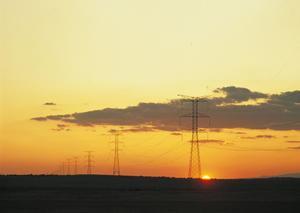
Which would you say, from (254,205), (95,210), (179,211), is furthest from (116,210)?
(254,205)

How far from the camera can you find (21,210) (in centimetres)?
7806

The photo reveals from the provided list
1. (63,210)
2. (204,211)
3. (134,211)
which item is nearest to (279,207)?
(204,211)

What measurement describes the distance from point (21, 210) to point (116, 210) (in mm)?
10986

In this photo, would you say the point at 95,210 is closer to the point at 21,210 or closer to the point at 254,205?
the point at 21,210

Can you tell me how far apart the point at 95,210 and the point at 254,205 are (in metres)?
22.0

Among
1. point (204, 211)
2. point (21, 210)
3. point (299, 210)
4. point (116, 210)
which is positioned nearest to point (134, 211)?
point (116, 210)

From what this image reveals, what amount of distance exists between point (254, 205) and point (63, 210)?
25.2 m

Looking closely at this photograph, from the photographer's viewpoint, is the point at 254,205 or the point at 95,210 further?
the point at 254,205

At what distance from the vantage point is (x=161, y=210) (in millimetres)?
76062

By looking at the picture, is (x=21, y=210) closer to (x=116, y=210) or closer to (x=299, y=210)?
(x=116, y=210)

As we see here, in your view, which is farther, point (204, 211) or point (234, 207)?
point (234, 207)

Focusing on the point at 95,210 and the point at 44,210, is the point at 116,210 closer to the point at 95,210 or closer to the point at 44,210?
the point at 95,210

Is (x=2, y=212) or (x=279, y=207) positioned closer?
(x=2, y=212)

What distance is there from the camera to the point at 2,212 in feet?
245
